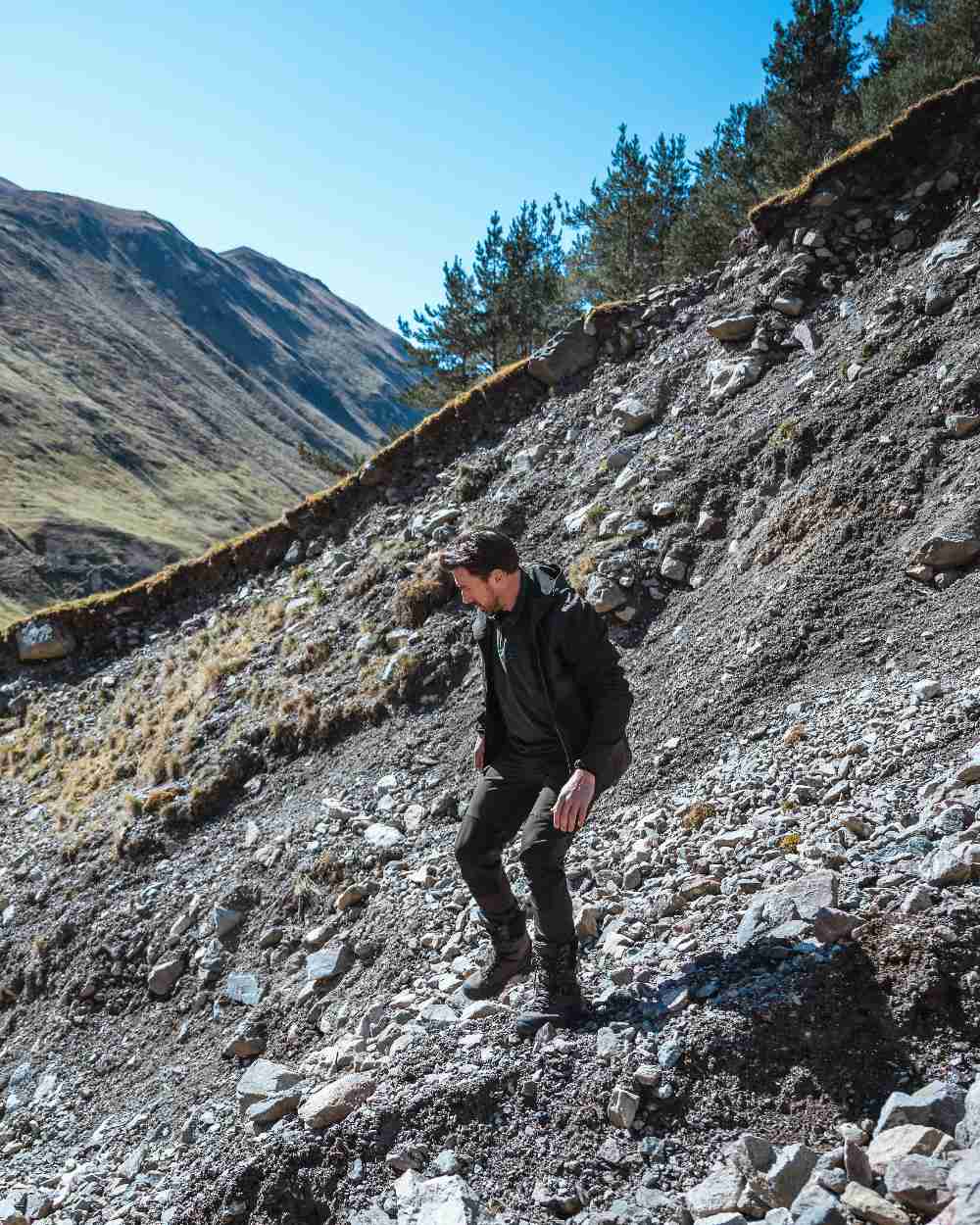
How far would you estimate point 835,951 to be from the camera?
13.0 feet

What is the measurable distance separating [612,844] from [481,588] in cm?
308

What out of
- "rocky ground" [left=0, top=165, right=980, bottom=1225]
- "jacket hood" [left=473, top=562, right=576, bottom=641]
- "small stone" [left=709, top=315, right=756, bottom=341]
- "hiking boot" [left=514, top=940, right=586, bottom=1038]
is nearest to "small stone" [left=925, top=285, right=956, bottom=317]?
"rocky ground" [left=0, top=165, right=980, bottom=1225]

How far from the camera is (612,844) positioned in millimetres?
6535

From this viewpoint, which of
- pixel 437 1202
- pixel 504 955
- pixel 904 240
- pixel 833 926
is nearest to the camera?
pixel 437 1202

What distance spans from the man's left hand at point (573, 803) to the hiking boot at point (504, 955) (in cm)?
111

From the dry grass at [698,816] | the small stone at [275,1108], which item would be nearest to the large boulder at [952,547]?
the dry grass at [698,816]

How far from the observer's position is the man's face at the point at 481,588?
4.32m

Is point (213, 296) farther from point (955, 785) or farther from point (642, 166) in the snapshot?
point (955, 785)

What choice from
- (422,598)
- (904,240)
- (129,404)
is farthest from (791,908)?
(129,404)

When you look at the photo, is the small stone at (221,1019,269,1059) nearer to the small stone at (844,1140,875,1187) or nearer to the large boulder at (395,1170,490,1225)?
the large boulder at (395,1170,490,1225)

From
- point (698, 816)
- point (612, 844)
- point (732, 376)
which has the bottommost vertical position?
point (612, 844)

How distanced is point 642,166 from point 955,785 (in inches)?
1257

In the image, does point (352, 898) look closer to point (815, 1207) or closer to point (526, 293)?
point (815, 1207)

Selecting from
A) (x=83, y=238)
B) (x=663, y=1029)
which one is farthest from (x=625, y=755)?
(x=83, y=238)
